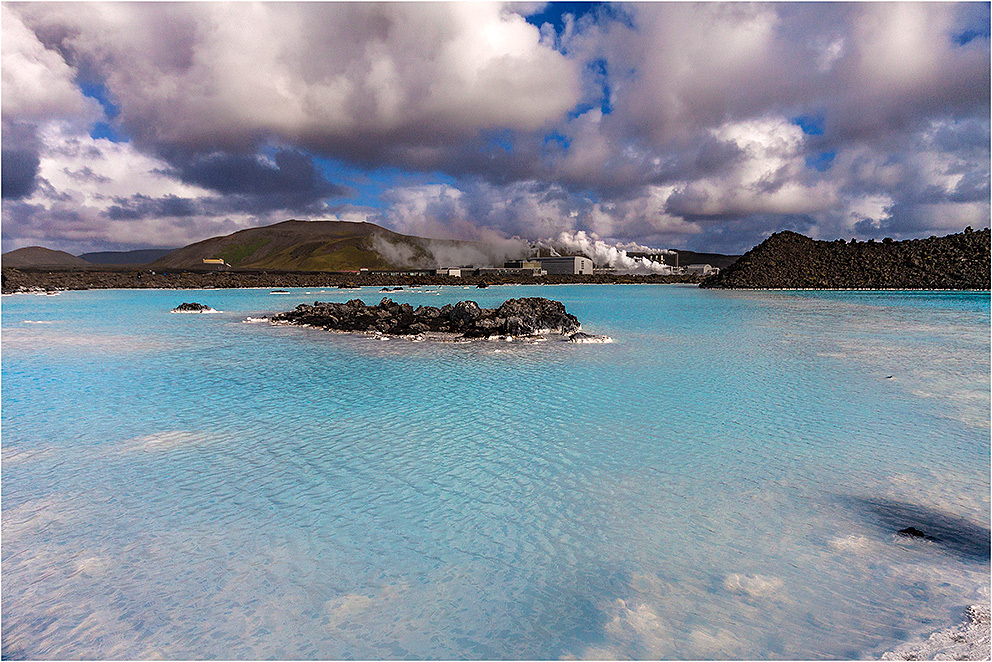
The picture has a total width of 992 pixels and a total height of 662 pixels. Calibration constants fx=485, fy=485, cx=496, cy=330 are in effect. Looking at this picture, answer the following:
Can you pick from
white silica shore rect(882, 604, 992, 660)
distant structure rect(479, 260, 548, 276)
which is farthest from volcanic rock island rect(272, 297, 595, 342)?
distant structure rect(479, 260, 548, 276)

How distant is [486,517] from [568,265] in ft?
570

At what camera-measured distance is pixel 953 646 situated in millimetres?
4305

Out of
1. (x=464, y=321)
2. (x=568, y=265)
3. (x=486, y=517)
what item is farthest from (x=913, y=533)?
(x=568, y=265)

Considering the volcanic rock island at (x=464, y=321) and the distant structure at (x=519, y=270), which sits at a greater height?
the distant structure at (x=519, y=270)

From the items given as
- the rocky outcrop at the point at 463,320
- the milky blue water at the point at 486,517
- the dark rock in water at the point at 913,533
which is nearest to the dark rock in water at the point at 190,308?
the rocky outcrop at the point at 463,320

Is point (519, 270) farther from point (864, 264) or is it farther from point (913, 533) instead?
point (913, 533)

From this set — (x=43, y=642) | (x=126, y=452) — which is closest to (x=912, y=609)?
(x=43, y=642)

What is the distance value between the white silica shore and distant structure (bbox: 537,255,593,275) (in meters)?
174

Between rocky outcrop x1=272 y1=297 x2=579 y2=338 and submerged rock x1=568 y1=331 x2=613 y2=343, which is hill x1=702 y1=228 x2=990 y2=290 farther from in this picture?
submerged rock x1=568 y1=331 x2=613 y2=343

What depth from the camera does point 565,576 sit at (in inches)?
215

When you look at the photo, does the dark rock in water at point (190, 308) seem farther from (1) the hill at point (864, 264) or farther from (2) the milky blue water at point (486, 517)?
(1) the hill at point (864, 264)

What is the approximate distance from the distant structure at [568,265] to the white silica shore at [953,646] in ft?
570

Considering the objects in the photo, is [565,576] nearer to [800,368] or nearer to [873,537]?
[873,537]

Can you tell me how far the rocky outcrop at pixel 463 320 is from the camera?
85.5ft
